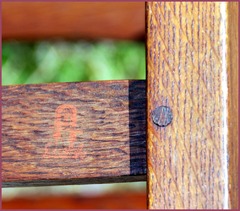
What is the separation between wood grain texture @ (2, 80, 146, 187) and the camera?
81 cm

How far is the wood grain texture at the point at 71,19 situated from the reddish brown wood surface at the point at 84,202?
601mm

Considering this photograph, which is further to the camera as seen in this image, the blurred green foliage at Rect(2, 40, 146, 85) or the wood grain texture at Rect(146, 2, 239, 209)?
the blurred green foliage at Rect(2, 40, 146, 85)

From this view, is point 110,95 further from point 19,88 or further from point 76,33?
point 76,33

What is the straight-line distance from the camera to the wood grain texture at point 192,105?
759 mm

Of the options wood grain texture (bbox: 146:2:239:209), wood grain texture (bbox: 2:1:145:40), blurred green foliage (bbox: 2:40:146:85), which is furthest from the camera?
blurred green foliage (bbox: 2:40:146:85)

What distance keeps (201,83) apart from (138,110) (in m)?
0.08

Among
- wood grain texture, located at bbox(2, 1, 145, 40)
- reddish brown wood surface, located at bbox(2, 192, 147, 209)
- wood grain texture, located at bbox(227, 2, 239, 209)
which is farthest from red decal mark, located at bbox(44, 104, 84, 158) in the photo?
reddish brown wood surface, located at bbox(2, 192, 147, 209)

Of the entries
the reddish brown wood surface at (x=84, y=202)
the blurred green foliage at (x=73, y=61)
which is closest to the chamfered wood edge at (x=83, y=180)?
the reddish brown wood surface at (x=84, y=202)

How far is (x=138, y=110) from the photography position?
812 millimetres

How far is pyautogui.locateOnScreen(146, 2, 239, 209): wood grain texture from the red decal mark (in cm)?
8

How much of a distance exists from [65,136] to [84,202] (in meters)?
2.25

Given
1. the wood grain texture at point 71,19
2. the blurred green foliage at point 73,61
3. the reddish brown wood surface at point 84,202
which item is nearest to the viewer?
the wood grain texture at point 71,19

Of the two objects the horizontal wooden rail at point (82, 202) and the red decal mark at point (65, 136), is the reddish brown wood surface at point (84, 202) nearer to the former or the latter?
the horizontal wooden rail at point (82, 202)

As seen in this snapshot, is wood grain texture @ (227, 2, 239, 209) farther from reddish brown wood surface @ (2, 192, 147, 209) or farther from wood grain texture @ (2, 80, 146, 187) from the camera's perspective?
reddish brown wood surface @ (2, 192, 147, 209)
